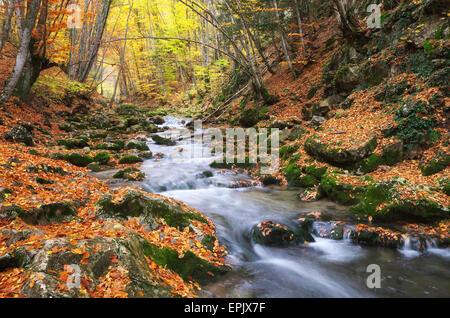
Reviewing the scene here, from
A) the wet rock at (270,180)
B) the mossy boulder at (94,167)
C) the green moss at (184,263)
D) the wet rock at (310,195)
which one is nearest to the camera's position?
the green moss at (184,263)

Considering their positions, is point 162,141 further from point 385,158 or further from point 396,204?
point 396,204

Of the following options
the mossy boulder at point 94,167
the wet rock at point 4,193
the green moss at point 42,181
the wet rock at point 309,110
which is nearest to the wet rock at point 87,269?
the wet rock at point 4,193

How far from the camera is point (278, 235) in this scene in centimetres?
535

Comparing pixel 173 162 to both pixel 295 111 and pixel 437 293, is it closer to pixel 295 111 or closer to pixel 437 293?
pixel 295 111

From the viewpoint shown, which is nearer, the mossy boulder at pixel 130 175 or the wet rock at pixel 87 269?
the wet rock at pixel 87 269

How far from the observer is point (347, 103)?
9.95 metres

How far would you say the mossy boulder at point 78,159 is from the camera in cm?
905

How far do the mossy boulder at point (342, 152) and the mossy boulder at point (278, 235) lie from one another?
3301 millimetres

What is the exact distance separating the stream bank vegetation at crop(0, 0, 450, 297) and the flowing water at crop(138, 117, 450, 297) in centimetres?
28

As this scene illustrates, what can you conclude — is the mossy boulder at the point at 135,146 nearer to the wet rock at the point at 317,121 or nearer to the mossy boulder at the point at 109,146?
the mossy boulder at the point at 109,146

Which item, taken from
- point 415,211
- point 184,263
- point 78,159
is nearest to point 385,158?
point 415,211

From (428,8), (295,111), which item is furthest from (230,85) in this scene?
(428,8)
